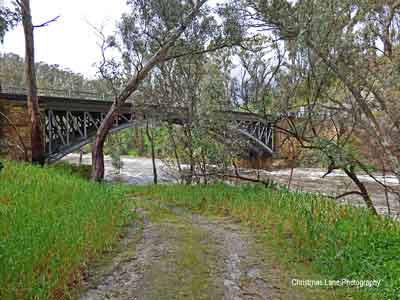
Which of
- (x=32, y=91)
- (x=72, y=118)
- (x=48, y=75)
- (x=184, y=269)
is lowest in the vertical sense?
(x=184, y=269)

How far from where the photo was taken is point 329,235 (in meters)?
3.79

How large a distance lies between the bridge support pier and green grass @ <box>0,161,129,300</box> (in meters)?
8.10

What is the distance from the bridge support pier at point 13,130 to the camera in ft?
42.5

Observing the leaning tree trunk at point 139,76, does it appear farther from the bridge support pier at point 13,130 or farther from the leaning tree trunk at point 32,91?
the bridge support pier at point 13,130

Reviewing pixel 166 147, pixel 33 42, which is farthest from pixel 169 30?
pixel 33 42

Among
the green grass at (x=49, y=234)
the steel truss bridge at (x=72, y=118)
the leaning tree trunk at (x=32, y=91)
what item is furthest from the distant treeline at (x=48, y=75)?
the green grass at (x=49, y=234)

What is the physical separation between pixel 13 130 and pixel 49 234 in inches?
462

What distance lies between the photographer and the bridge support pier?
13.0 meters

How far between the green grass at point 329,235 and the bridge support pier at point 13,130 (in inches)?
392

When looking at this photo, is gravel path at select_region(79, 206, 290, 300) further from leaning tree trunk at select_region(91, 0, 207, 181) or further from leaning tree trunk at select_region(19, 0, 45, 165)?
leaning tree trunk at select_region(19, 0, 45, 165)

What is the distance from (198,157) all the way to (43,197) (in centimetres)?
536

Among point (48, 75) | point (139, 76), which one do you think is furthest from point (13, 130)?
point (48, 75)

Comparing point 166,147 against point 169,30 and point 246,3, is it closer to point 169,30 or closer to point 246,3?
point 169,30

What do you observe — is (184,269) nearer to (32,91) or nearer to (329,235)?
(329,235)
